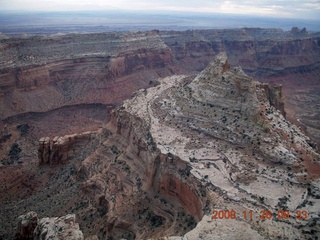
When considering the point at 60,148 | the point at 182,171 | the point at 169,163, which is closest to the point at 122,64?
the point at 60,148

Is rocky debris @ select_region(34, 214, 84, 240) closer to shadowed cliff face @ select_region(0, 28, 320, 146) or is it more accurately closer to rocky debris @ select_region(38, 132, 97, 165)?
rocky debris @ select_region(38, 132, 97, 165)

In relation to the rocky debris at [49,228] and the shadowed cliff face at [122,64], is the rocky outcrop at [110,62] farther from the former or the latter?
the rocky debris at [49,228]

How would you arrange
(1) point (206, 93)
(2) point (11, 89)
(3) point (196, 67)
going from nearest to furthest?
(1) point (206, 93) → (2) point (11, 89) → (3) point (196, 67)

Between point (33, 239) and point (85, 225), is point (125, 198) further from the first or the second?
point (33, 239)

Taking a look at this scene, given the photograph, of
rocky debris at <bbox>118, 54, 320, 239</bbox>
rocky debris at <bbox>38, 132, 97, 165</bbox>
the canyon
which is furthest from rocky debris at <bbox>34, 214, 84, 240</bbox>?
rocky debris at <bbox>38, 132, 97, 165</bbox>

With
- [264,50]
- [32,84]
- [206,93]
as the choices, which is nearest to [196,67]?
[264,50]

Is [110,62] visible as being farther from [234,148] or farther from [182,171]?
[182,171]
